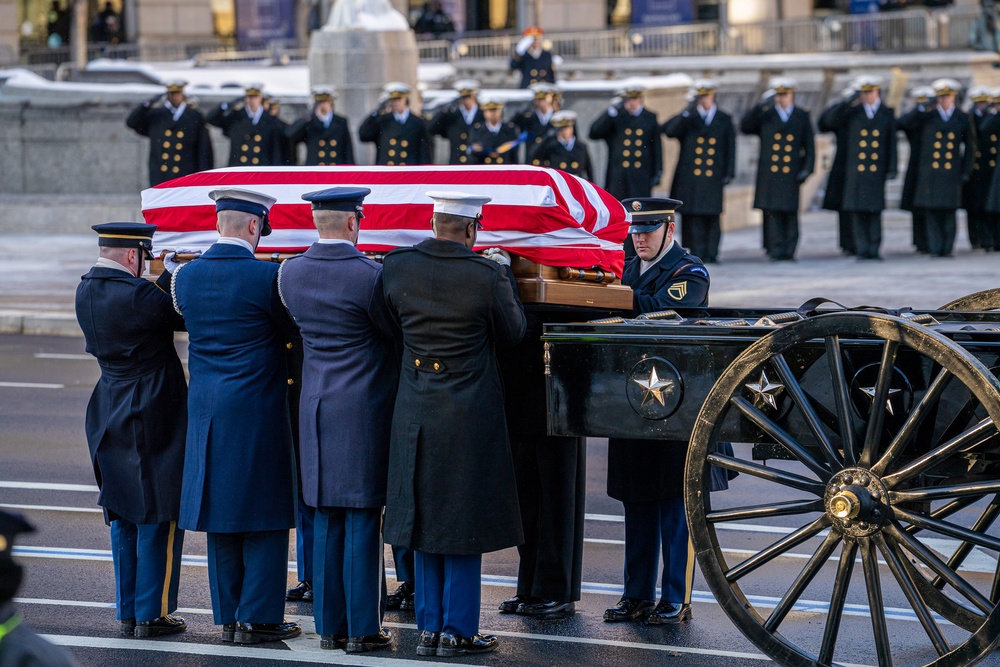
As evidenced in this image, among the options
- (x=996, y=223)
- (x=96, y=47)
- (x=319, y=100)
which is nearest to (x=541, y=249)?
(x=319, y=100)

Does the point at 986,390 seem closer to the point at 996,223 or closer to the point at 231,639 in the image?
the point at 231,639

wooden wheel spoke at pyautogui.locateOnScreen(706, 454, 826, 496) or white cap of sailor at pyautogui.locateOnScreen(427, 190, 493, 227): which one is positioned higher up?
white cap of sailor at pyautogui.locateOnScreen(427, 190, 493, 227)

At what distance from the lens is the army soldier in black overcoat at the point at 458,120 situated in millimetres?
18016

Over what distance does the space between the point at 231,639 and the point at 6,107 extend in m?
16.8

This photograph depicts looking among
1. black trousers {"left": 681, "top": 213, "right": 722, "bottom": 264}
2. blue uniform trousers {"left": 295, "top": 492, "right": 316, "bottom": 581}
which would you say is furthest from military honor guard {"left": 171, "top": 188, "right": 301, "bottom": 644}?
black trousers {"left": 681, "top": 213, "right": 722, "bottom": 264}

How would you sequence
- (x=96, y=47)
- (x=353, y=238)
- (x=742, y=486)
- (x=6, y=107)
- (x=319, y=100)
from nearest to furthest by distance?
(x=353, y=238) → (x=742, y=486) → (x=319, y=100) → (x=6, y=107) → (x=96, y=47)

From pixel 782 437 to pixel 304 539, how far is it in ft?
8.42

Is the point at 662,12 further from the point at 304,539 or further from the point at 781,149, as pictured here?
the point at 304,539

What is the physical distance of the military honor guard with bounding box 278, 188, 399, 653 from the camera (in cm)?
618

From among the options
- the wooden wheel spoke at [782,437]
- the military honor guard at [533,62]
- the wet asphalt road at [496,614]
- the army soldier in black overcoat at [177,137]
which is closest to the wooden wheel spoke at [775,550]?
the wooden wheel spoke at [782,437]

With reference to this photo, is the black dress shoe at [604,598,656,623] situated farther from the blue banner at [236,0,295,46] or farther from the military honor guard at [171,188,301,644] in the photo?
the blue banner at [236,0,295,46]

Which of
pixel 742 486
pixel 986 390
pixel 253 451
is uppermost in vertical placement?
pixel 986 390

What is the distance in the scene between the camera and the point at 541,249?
21.4 feet

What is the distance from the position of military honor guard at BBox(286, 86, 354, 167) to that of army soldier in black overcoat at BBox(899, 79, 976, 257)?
6.37 m
